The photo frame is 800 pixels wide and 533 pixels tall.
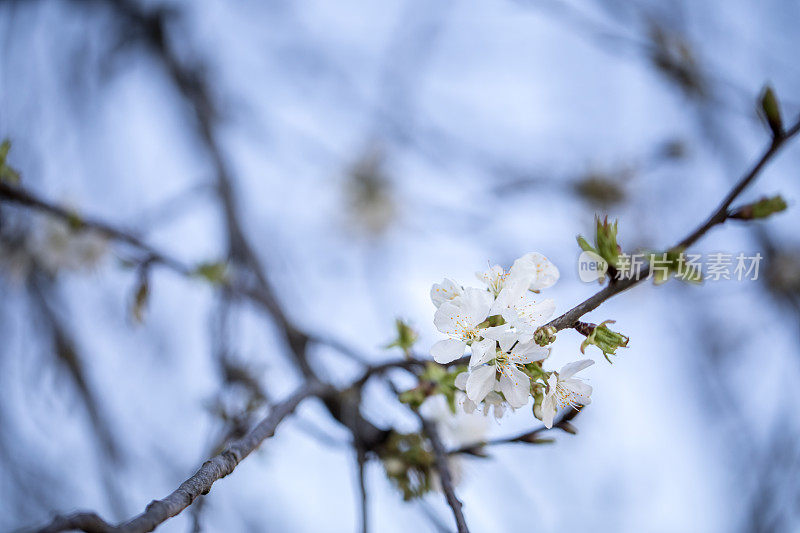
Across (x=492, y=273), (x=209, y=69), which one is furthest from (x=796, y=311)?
(x=209, y=69)

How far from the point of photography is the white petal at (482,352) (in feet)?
2.65

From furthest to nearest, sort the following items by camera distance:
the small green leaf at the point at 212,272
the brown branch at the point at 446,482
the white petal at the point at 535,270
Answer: the small green leaf at the point at 212,272 < the white petal at the point at 535,270 < the brown branch at the point at 446,482

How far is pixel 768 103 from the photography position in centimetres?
92

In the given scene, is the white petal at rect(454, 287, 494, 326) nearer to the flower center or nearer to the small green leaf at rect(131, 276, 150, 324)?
the flower center

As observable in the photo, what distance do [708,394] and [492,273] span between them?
2.61 m

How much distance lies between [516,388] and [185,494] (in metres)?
0.47

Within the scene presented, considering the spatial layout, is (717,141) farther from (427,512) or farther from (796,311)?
(427,512)

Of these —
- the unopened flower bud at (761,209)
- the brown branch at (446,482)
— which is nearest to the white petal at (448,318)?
the brown branch at (446,482)

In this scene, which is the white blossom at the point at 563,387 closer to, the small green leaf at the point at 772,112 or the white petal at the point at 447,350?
the white petal at the point at 447,350

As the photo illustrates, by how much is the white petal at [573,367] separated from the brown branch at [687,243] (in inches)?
2.2

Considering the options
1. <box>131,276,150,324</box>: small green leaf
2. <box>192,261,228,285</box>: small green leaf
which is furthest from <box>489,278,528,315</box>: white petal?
<box>192,261,228,285</box>: small green leaf

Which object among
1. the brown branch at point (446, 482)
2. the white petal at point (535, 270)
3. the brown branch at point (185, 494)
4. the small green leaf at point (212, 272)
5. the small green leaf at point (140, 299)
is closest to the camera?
the brown branch at point (185, 494)

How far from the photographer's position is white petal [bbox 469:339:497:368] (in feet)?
2.65

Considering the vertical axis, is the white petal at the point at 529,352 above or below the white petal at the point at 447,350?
above
